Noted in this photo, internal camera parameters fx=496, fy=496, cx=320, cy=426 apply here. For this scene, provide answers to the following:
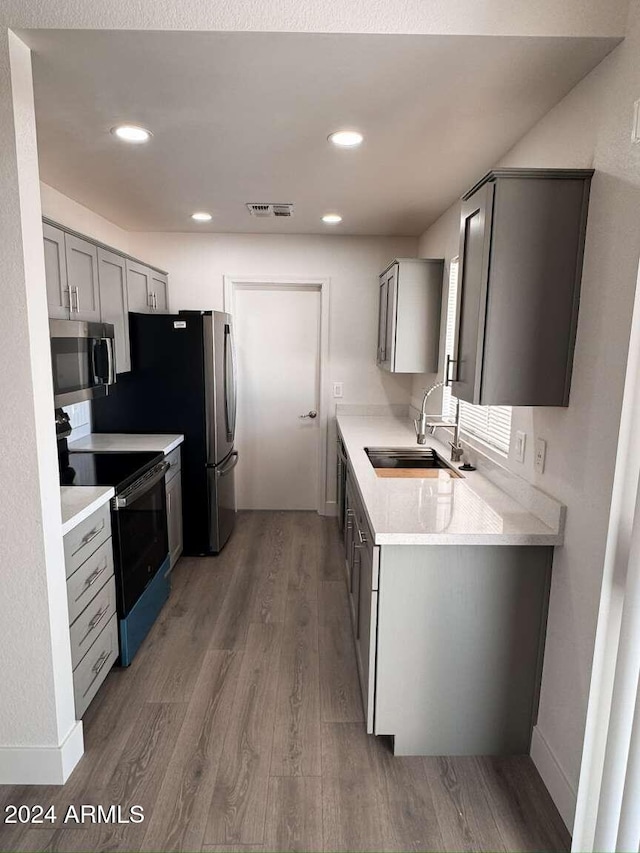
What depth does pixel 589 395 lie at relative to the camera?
157cm

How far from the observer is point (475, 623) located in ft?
6.06

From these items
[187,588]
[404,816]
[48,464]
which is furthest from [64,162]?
Result: [404,816]

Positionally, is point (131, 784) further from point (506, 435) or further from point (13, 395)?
point (506, 435)

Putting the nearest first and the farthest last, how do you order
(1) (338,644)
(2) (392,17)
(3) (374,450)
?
(2) (392,17)
(1) (338,644)
(3) (374,450)

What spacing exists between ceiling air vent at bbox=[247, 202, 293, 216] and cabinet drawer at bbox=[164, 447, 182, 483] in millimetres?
1703

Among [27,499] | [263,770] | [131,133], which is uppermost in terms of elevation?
[131,133]

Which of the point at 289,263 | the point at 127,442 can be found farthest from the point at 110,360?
the point at 289,263

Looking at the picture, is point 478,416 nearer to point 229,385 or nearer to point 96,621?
point 229,385

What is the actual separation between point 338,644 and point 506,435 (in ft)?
4.49

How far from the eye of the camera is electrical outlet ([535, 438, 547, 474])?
1882 mm

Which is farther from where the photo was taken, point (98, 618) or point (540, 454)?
point (98, 618)

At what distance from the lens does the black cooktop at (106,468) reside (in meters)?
2.35

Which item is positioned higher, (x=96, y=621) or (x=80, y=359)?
(x=80, y=359)

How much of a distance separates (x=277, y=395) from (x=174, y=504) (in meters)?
1.51
